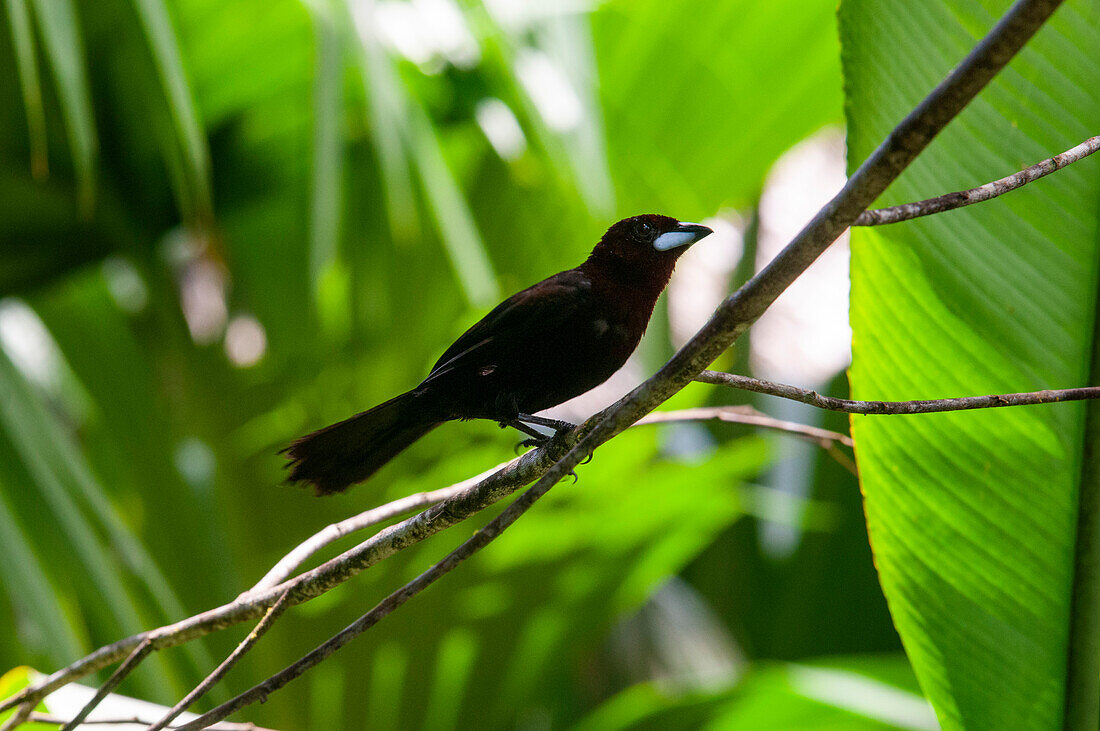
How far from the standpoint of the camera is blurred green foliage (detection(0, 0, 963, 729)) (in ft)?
8.80

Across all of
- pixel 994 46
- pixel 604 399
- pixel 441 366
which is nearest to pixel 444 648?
pixel 604 399

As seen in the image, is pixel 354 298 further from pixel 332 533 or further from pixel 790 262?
pixel 790 262

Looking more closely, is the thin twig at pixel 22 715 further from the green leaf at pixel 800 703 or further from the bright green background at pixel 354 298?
the green leaf at pixel 800 703

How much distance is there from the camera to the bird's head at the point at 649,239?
4.82ft

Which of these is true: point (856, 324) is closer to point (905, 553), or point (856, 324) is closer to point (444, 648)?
point (905, 553)

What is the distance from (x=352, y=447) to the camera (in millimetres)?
1395

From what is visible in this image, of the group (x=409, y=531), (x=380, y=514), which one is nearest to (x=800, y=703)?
(x=380, y=514)

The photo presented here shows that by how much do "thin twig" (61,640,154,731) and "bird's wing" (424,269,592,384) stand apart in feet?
1.73

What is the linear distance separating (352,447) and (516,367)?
28cm

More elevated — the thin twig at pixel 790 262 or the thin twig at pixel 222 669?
the thin twig at pixel 790 262

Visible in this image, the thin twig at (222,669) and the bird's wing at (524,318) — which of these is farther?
the bird's wing at (524,318)

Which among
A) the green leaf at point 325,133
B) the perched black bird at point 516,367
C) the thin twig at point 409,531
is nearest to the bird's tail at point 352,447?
the perched black bird at point 516,367

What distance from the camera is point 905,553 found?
50.4 inches

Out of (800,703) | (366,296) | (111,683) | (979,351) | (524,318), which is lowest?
(800,703)
